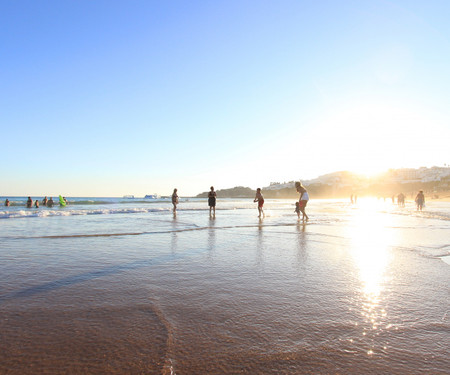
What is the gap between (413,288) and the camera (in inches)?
132

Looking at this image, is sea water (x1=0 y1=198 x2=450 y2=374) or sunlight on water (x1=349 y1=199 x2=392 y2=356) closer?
sea water (x1=0 y1=198 x2=450 y2=374)

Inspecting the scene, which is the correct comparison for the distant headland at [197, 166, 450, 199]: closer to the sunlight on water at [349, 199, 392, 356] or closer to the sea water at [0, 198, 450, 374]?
the sunlight on water at [349, 199, 392, 356]

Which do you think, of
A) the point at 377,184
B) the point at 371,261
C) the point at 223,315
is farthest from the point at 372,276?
the point at 377,184

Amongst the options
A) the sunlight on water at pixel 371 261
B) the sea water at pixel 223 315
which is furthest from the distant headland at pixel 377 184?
the sea water at pixel 223 315

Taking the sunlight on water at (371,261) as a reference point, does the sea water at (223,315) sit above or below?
above

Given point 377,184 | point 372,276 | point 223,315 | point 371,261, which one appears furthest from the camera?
point 377,184

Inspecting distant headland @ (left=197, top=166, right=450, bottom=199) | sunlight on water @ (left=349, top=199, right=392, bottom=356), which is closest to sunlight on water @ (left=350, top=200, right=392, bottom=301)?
sunlight on water @ (left=349, top=199, right=392, bottom=356)

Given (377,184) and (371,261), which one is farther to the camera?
(377,184)

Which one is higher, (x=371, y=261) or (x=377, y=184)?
(x=377, y=184)

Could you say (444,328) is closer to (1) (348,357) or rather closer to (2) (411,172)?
(1) (348,357)

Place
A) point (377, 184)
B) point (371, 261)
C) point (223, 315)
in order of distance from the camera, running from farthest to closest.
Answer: point (377, 184) < point (371, 261) < point (223, 315)

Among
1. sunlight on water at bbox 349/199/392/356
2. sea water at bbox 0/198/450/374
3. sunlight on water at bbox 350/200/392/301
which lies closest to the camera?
sea water at bbox 0/198/450/374

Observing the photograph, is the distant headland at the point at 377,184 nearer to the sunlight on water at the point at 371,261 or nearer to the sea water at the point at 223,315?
the sunlight on water at the point at 371,261

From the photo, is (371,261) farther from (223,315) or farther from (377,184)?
(377,184)
